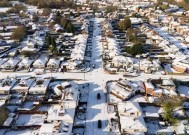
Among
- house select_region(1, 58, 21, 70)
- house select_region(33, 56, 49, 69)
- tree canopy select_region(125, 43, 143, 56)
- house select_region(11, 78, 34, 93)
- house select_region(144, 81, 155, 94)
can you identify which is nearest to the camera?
house select_region(144, 81, 155, 94)

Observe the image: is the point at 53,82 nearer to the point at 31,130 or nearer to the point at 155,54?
the point at 31,130

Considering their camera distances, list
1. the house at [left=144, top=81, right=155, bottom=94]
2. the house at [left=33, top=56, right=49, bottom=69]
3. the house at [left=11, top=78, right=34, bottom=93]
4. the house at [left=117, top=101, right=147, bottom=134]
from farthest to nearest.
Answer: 1. the house at [left=33, top=56, right=49, bottom=69]
2. the house at [left=11, top=78, right=34, bottom=93]
3. the house at [left=144, top=81, right=155, bottom=94]
4. the house at [left=117, top=101, right=147, bottom=134]

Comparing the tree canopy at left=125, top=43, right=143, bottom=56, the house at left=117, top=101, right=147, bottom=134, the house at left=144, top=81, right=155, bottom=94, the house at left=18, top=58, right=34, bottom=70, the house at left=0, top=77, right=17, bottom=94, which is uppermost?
the tree canopy at left=125, top=43, right=143, bottom=56

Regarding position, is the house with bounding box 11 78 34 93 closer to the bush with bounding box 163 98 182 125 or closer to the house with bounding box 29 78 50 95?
the house with bounding box 29 78 50 95

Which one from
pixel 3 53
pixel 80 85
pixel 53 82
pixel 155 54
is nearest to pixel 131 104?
pixel 80 85

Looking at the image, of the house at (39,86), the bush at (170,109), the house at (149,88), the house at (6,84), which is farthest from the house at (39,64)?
the bush at (170,109)

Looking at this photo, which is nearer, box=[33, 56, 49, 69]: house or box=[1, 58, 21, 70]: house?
box=[1, 58, 21, 70]: house

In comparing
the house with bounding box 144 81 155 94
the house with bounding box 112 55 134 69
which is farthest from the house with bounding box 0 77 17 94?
the house with bounding box 144 81 155 94

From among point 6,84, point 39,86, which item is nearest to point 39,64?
point 6,84

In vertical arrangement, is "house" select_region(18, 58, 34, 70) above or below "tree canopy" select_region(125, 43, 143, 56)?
below
